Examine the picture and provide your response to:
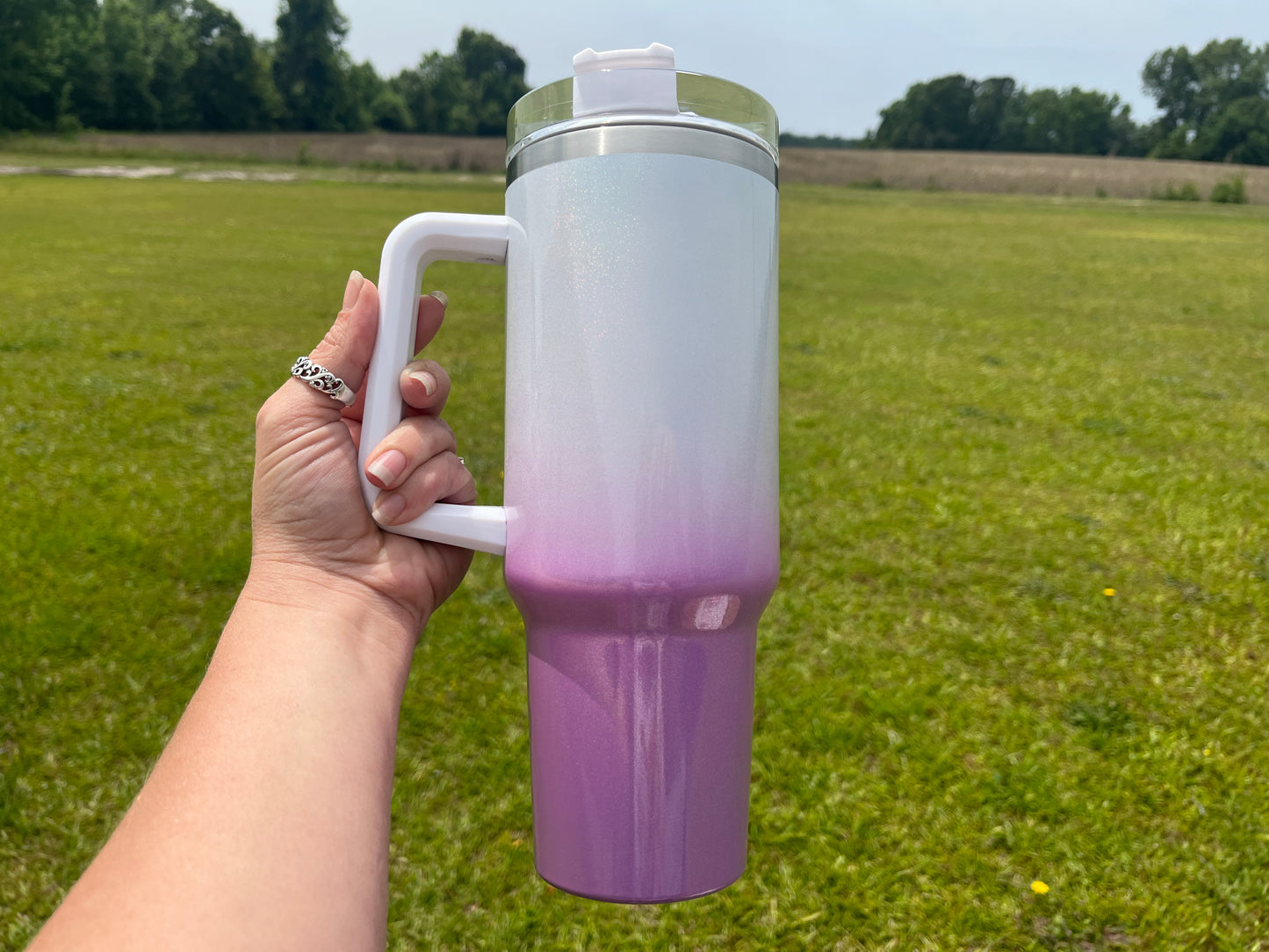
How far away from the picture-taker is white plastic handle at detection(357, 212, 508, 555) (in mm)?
1192

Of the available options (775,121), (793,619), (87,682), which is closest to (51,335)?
(87,682)

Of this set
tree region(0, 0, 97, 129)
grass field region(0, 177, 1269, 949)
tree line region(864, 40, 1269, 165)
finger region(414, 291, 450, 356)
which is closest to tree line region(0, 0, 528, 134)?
tree region(0, 0, 97, 129)

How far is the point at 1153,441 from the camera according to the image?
21.8 ft

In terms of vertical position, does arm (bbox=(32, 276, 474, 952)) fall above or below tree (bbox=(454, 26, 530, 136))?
below

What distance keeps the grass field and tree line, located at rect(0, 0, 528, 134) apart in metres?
43.0

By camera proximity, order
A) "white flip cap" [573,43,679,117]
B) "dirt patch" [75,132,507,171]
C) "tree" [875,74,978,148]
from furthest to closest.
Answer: "tree" [875,74,978,148] → "dirt patch" [75,132,507,171] → "white flip cap" [573,43,679,117]

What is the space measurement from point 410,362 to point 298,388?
266mm

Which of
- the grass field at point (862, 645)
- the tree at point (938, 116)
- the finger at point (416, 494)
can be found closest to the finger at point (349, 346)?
the finger at point (416, 494)

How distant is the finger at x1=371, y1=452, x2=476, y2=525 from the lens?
1.26m

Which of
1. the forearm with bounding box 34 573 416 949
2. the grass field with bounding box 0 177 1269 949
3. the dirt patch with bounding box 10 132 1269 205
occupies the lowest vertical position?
the grass field with bounding box 0 177 1269 949

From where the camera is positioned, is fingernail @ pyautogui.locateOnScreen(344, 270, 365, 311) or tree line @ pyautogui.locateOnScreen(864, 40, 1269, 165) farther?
tree line @ pyautogui.locateOnScreen(864, 40, 1269, 165)

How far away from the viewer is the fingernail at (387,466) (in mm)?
1210

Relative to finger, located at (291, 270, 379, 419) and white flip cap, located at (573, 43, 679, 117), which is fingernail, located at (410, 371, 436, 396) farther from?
white flip cap, located at (573, 43, 679, 117)

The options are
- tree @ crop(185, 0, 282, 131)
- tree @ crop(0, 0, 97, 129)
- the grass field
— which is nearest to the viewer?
the grass field
